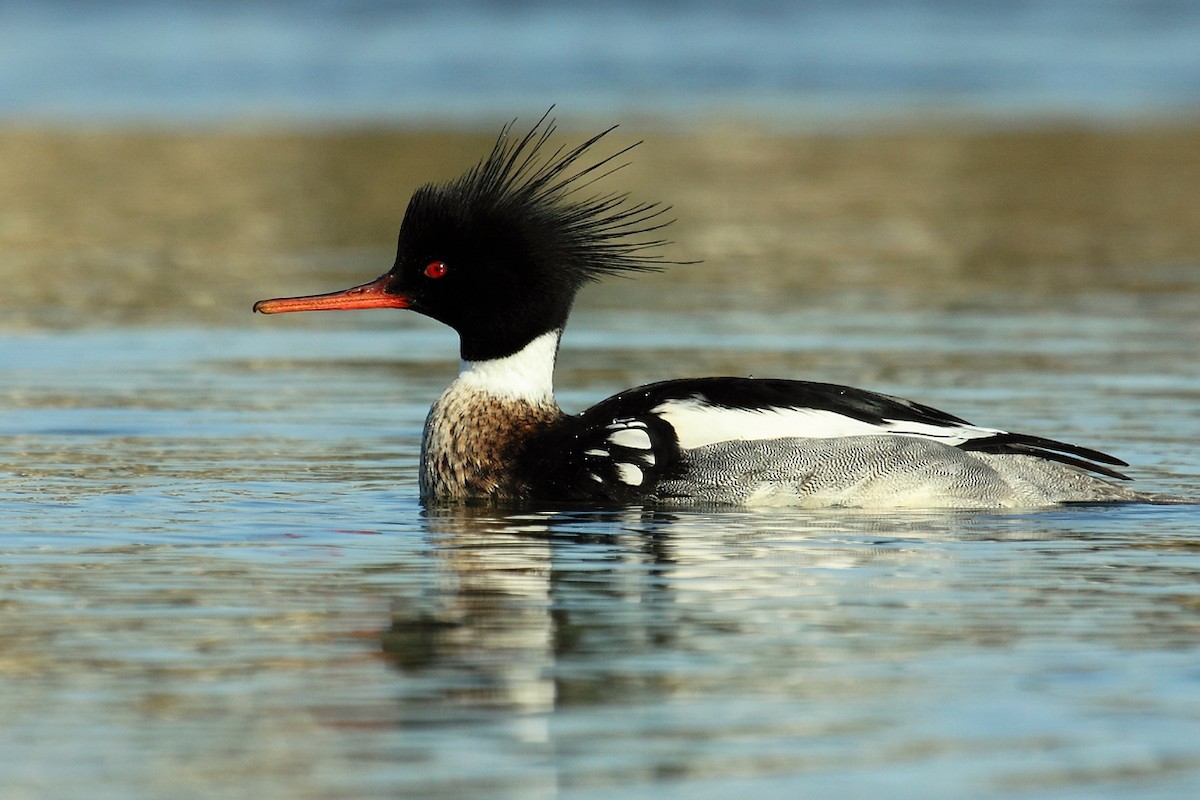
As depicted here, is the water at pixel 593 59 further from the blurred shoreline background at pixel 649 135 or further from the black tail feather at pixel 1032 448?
the black tail feather at pixel 1032 448

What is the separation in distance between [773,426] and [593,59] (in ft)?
101

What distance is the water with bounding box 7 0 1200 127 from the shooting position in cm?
3438

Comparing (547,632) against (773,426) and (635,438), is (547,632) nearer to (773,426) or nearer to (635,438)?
(635,438)

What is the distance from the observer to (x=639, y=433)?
9.61 metres

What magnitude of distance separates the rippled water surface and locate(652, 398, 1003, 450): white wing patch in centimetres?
37

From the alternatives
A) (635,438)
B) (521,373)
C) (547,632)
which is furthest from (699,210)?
(547,632)

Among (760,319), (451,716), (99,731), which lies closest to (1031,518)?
(451,716)

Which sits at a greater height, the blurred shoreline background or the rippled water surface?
the blurred shoreline background

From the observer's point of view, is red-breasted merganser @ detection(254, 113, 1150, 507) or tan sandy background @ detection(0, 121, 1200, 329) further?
tan sandy background @ detection(0, 121, 1200, 329)

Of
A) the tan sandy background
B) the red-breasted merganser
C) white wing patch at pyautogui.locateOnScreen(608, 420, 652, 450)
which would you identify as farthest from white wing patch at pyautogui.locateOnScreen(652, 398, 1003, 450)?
the tan sandy background

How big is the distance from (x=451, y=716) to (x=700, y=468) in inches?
145

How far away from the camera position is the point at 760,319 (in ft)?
54.1

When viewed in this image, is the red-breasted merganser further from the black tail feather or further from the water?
the water

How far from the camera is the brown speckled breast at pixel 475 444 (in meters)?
9.95
